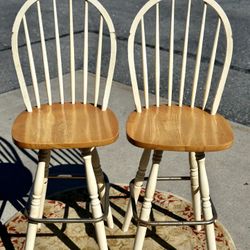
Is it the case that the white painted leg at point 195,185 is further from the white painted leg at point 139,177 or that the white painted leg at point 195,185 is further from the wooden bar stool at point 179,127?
the white painted leg at point 139,177

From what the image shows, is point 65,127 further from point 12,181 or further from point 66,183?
point 12,181

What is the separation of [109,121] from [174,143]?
34cm

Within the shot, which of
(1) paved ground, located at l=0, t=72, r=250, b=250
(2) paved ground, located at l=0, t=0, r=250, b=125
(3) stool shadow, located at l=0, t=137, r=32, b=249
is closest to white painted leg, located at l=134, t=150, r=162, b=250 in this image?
(1) paved ground, located at l=0, t=72, r=250, b=250

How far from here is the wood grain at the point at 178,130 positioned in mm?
1692

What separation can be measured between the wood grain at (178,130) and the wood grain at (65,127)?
0.11m

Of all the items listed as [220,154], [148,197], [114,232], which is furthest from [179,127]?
[220,154]

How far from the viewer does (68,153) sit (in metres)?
2.92

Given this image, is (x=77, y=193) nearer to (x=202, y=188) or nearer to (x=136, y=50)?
(x=202, y=188)

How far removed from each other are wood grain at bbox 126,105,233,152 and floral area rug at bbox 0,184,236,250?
63cm

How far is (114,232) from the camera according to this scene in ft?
7.20

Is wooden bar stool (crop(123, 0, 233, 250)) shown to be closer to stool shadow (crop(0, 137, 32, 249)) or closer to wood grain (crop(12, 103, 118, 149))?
wood grain (crop(12, 103, 118, 149))

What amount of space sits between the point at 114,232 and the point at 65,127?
690 mm

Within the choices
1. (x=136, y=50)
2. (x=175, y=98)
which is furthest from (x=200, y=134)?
(x=136, y=50)

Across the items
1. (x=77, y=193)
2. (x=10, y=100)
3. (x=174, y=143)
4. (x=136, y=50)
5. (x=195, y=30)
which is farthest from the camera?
(x=195, y=30)
